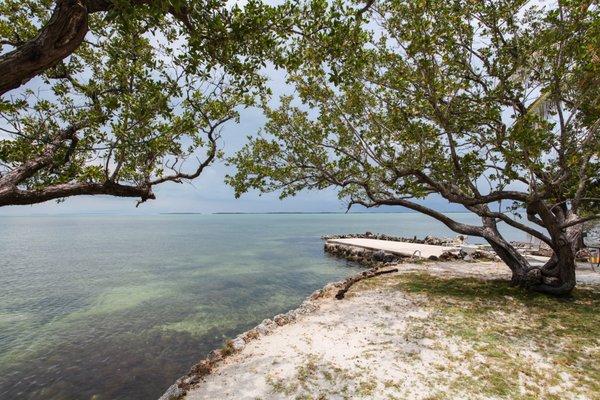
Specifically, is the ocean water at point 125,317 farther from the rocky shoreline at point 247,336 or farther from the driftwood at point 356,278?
the driftwood at point 356,278

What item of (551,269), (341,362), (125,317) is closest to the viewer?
(341,362)

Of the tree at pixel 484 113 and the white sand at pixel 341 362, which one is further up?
the tree at pixel 484 113

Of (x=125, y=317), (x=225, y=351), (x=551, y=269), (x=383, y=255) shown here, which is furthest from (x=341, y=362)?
(x=383, y=255)

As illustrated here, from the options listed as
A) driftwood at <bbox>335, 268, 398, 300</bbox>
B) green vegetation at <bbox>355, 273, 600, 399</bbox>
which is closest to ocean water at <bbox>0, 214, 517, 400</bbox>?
driftwood at <bbox>335, 268, 398, 300</bbox>

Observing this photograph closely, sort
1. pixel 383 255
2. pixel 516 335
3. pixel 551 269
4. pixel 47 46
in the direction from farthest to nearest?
pixel 383 255, pixel 551 269, pixel 516 335, pixel 47 46

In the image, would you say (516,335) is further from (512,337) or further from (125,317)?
(125,317)

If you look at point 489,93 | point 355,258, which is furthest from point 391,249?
point 489,93

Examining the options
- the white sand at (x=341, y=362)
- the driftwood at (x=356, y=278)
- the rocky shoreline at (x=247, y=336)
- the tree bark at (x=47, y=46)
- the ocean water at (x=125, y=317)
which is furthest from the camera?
the driftwood at (x=356, y=278)

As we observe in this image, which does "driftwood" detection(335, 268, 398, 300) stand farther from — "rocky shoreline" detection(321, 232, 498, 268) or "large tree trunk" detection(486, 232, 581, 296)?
"large tree trunk" detection(486, 232, 581, 296)

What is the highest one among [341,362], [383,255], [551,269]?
[551,269]

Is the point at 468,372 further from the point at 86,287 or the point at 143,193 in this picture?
the point at 86,287

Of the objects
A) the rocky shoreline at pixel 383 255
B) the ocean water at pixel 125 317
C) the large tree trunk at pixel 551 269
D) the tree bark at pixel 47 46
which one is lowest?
the ocean water at pixel 125 317

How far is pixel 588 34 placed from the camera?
31.7 ft

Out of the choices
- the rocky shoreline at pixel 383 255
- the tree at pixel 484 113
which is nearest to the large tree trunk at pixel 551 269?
the tree at pixel 484 113
